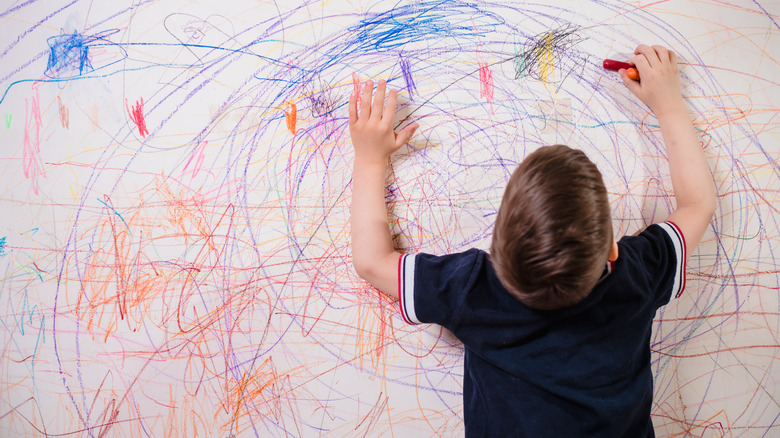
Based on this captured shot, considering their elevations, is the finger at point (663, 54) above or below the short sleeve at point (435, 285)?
above

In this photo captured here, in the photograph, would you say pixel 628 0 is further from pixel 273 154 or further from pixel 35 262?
pixel 35 262

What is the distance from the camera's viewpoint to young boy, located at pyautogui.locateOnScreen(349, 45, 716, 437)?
46 cm

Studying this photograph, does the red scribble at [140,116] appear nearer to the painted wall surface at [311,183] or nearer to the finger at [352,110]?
the painted wall surface at [311,183]

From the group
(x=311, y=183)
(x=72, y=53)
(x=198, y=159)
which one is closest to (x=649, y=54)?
(x=311, y=183)

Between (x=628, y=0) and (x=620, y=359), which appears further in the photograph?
(x=628, y=0)

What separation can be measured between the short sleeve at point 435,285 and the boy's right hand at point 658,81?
1.35ft

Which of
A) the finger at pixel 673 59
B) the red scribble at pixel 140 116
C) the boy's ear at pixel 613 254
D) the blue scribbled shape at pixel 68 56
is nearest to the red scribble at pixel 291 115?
the red scribble at pixel 140 116

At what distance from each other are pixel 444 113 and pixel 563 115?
0.69 ft

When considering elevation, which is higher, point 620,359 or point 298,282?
point 298,282

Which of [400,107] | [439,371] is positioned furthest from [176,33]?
[439,371]

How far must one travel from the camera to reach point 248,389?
0.72 meters

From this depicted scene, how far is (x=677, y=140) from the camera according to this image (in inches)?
26.0

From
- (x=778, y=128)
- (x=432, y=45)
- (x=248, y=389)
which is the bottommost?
(x=248, y=389)

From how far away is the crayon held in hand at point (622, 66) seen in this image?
68cm
